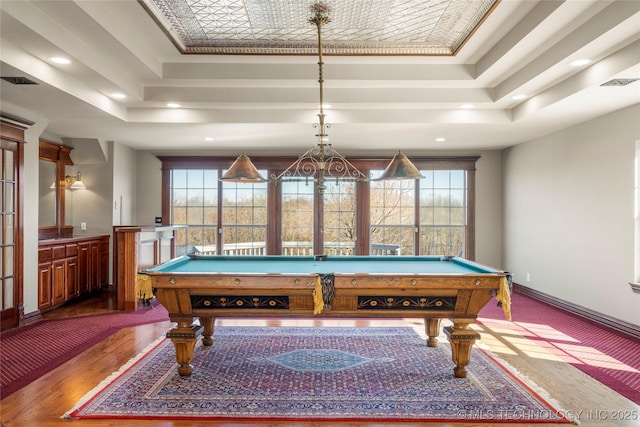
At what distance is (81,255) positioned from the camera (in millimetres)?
5984

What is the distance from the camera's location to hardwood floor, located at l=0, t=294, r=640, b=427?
100.0 inches

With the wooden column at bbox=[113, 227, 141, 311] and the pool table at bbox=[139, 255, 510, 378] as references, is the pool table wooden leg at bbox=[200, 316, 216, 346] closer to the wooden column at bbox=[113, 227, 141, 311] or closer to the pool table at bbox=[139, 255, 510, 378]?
the pool table at bbox=[139, 255, 510, 378]

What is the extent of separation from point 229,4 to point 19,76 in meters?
1.89

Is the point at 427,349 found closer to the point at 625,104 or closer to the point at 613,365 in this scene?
the point at 613,365

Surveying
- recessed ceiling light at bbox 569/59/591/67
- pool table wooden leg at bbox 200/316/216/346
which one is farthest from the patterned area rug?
recessed ceiling light at bbox 569/59/591/67

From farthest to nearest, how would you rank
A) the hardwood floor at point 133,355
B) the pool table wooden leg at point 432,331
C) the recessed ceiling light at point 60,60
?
the pool table wooden leg at point 432,331 < the recessed ceiling light at point 60,60 < the hardwood floor at point 133,355

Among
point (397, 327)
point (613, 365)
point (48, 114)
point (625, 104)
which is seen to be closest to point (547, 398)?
point (613, 365)

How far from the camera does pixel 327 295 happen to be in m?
3.00

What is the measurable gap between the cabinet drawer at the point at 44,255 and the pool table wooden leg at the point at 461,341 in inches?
188

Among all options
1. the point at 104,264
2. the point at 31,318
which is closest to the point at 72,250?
the point at 104,264

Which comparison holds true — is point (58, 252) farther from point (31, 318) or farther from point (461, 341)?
point (461, 341)

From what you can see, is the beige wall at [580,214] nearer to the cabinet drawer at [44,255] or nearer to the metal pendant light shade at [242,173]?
the metal pendant light shade at [242,173]

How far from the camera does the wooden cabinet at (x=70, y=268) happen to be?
16.9 ft

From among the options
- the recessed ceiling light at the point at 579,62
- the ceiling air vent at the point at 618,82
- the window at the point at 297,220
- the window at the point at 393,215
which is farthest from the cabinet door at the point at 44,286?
the ceiling air vent at the point at 618,82
